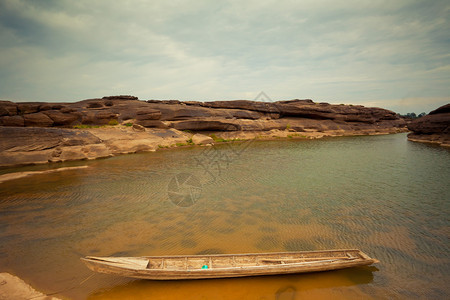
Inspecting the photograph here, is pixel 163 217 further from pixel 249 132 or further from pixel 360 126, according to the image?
pixel 360 126

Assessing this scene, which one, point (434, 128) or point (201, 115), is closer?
point (434, 128)

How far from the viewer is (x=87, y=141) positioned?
27.9 metres

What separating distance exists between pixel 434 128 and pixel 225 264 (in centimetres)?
4802

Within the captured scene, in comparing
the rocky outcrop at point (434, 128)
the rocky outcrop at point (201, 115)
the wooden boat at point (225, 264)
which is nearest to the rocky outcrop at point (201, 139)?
the rocky outcrop at point (201, 115)

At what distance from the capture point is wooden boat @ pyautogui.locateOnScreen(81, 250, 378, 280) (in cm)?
584

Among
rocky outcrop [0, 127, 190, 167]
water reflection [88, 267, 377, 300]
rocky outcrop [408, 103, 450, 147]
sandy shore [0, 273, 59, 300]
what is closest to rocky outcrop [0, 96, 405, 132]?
rocky outcrop [0, 127, 190, 167]

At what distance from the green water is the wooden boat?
43 centimetres

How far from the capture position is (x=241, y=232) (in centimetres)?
937

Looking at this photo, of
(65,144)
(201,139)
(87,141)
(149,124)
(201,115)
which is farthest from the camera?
(201,115)

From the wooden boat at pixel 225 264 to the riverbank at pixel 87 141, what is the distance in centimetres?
2491

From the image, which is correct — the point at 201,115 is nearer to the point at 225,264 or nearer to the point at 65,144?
the point at 65,144

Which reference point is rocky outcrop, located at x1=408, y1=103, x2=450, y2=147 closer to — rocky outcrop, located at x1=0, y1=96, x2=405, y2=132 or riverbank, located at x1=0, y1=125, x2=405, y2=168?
rocky outcrop, located at x1=0, y1=96, x2=405, y2=132

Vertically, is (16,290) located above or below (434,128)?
below

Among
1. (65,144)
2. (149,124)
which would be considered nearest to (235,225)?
(65,144)
